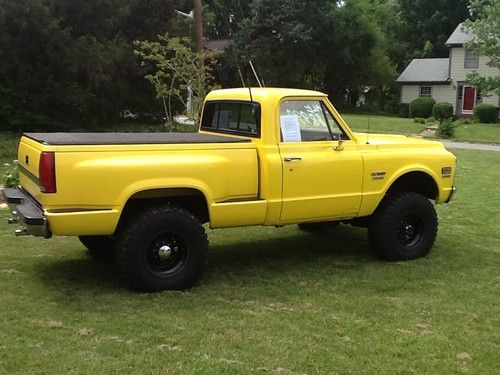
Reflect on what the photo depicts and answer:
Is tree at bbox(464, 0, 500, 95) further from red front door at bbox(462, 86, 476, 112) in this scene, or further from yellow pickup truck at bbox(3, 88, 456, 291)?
yellow pickup truck at bbox(3, 88, 456, 291)

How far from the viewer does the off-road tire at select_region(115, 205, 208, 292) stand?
5125mm

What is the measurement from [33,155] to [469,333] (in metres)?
3.59

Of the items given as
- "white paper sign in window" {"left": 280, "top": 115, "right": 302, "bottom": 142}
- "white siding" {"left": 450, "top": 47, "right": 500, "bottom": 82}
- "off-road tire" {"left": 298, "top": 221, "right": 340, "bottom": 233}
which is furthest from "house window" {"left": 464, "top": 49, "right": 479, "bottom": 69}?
"white paper sign in window" {"left": 280, "top": 115, "right": 302, "bottom": 142}

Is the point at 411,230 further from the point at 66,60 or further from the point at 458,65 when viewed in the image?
the point at 458,65

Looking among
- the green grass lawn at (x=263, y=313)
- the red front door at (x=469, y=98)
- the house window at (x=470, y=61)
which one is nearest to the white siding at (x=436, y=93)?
the red front door at (x=469, y=98)

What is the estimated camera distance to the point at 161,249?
17.4 ft

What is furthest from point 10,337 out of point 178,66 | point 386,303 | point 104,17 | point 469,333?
point 104,17

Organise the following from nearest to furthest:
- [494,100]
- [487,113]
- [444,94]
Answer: [487,113], [494,100], [444,94]

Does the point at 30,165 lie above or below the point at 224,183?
above

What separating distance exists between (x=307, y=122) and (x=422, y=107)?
120 feet

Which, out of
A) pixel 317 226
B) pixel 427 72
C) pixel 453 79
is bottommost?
pixel 317 226

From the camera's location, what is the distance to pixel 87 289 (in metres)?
5.38

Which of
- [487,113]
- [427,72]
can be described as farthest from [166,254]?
[427,72]

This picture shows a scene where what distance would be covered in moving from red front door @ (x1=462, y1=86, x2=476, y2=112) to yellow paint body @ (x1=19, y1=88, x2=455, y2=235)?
3778 cm
